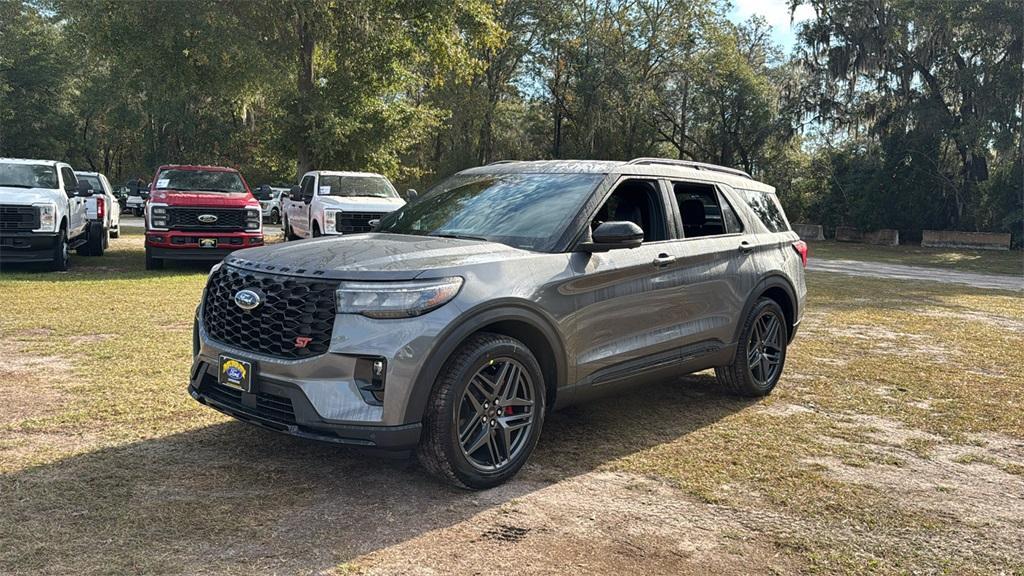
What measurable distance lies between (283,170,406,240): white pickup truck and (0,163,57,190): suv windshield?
451cm

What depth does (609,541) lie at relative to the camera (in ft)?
12.2

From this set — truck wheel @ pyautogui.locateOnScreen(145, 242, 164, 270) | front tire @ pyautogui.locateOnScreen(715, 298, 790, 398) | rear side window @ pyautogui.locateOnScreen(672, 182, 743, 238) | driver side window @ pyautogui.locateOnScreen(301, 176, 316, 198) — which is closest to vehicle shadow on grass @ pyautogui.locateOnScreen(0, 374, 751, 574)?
front tire @ pyautogui.locateOnScreen(715, 298, 790, 398)

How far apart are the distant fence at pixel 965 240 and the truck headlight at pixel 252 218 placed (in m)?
27.1

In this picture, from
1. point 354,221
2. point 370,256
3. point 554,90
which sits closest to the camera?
point 370,256

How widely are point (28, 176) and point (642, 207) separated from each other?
1228cm

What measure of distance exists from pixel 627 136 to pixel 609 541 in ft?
124

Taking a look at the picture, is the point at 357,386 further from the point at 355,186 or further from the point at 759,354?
the point at 355,186

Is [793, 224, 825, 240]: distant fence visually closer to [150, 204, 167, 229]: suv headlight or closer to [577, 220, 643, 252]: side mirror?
[150, 204, 167, 229]: suv headlight

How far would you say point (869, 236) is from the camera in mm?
35219

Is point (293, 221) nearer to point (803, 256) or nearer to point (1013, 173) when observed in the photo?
point (803, 256)

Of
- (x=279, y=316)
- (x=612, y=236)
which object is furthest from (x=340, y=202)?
(x=279, y=316)

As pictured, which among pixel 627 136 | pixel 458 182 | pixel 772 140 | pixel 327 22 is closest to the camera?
pixel 458 182

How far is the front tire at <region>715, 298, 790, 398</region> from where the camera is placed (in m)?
6.15

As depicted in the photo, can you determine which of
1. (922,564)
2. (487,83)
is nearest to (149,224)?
(922,564)
